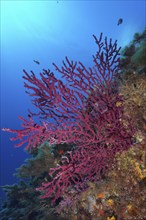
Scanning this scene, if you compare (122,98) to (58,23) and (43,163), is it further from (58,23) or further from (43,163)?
(58,23)

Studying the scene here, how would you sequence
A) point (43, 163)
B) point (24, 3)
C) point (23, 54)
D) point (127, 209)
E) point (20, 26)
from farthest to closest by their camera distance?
point (23, 54) → point (20, 26) → point (24, 3) → point (43, 163) → point (127, 209)

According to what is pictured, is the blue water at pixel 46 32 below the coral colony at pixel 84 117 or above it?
above

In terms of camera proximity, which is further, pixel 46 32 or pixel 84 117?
pixel 46 32

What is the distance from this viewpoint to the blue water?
103 metres

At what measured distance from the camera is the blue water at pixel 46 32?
10322cm

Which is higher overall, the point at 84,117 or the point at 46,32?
the point at 46,32

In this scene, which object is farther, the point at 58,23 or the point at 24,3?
the point at 58,23

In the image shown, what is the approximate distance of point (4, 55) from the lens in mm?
119562

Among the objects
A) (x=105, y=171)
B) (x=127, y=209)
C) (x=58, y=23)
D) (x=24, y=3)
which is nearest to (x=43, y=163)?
(x=105, y=171)

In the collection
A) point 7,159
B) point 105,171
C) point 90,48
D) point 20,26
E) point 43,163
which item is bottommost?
point 105,171

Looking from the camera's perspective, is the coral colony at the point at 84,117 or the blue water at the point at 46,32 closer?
the coral colony at the point at 84,117

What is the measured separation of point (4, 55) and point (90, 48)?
→ 155 feet

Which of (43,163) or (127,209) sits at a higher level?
(43,163)

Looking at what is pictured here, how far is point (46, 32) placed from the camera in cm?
11362
